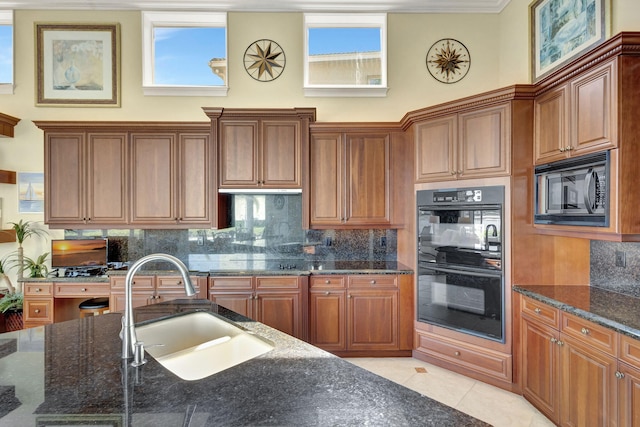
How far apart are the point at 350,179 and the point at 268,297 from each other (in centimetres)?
148

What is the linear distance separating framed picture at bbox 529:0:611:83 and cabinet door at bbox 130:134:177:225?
3.85 metres

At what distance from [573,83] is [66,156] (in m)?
4.62

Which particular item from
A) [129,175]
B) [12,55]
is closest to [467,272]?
[129,175]

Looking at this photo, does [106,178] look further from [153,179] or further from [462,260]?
[462,260]

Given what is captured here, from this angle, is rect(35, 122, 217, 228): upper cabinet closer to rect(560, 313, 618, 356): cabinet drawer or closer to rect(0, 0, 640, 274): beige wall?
rect(0, 0, 640, 274): beige wall

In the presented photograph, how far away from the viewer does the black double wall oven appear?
99.0 inches

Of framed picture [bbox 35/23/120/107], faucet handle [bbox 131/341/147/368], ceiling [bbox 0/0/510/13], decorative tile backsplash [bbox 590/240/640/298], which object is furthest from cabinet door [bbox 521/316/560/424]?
framed picture [bbox 35/23/120/107]

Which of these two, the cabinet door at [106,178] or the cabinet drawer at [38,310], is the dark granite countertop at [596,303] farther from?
the cabinet drawer at [38,310]

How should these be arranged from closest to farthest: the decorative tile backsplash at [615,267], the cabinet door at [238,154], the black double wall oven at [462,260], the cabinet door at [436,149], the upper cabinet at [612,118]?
1. the upper cabinet at [612,118]
2. the decorative tile backsplash at [615,267]
3. the black double wall oven at [462,260]
4. the cabinet door at [436,149]
5. the cabinet door at [238,154]

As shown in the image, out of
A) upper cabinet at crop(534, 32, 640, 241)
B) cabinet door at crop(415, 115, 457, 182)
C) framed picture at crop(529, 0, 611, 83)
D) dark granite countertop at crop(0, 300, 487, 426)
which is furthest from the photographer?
cabinet door at crop(415, 115, 457, 182)

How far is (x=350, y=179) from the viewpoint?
327cm

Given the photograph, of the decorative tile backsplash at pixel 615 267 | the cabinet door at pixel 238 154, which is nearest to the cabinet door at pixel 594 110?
the decorative tile backsplash at pixel 615 267

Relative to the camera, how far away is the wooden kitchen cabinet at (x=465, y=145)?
2496 mm

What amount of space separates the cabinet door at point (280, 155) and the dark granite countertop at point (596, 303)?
226cm
